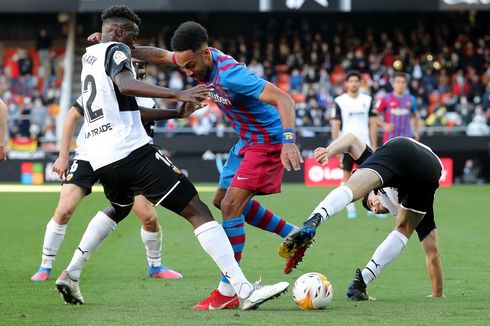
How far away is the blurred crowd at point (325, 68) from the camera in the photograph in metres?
30.8

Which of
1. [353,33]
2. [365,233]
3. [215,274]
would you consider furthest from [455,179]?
[215,274]

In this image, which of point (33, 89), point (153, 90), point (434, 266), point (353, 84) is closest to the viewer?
point (153, 90)

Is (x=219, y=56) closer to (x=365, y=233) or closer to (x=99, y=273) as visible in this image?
(x=99, y=273)

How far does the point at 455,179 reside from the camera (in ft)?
94.5

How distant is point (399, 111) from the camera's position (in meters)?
18.8

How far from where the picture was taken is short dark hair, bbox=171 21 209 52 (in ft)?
23.9

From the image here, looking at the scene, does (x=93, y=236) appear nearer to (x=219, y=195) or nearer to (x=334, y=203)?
(x=219, y=195)

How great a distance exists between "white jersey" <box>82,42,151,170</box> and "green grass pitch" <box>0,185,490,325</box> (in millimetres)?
1140

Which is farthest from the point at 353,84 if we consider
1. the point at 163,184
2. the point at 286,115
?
the point at 163,184

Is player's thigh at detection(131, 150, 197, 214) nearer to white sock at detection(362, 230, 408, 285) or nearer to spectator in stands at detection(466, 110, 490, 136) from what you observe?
white sock at detection(362, 230, 408, 285)

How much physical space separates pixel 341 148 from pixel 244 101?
939mm

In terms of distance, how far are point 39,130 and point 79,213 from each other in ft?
45.3

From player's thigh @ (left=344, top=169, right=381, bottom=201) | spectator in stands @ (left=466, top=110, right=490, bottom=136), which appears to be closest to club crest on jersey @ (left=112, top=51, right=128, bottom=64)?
player's thigh @ (left=344, top=169, right=381, bottom=201)

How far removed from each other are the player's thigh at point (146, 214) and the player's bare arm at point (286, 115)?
8.85 feet
